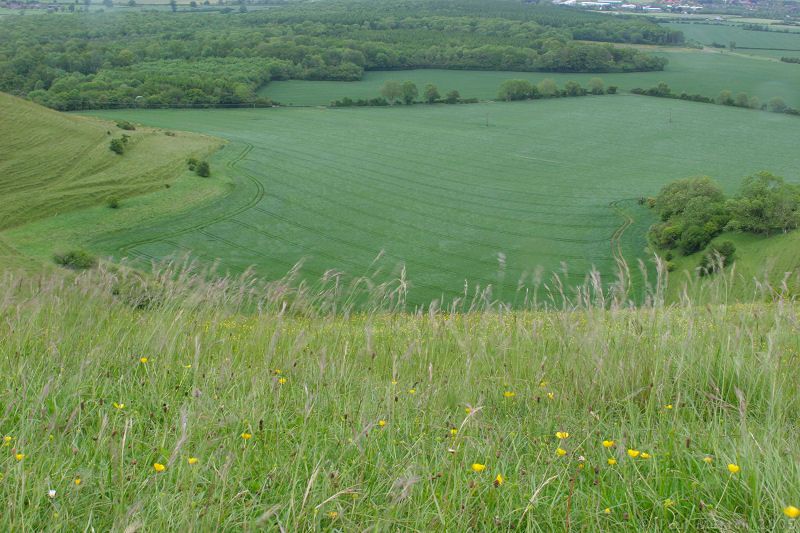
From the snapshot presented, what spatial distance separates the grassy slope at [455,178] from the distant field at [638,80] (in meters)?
9.31

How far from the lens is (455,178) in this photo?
225ft

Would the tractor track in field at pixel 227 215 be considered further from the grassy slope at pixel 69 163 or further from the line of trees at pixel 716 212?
the line of trees at pixel 716 212

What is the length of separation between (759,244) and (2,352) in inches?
1899

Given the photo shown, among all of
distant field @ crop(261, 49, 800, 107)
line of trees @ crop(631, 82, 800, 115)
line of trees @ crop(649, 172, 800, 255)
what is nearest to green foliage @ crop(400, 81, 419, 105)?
distant field @ crop(261, 49, 800, 107)

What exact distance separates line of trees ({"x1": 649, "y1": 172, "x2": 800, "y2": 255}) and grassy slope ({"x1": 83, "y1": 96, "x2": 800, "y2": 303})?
329cm

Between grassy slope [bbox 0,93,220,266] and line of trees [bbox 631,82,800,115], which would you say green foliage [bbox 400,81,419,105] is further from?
grassy slope [bbox 0,93,220,266]

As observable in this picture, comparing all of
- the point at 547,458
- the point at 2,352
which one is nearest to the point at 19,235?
the point at 2,352

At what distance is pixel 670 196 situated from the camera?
53188 millimetres

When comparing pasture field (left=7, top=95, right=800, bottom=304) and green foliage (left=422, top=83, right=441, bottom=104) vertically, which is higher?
green foliage (left=422, top=83, right=441, bottom=104)

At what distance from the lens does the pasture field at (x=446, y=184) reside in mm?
48125

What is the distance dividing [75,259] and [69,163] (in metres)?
23.2

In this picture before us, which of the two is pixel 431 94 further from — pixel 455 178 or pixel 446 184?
pixel 446 184

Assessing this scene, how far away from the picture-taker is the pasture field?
48.1 meters

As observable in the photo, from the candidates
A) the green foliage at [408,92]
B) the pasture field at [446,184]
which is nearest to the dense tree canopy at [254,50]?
the pasture field at [446,184]
